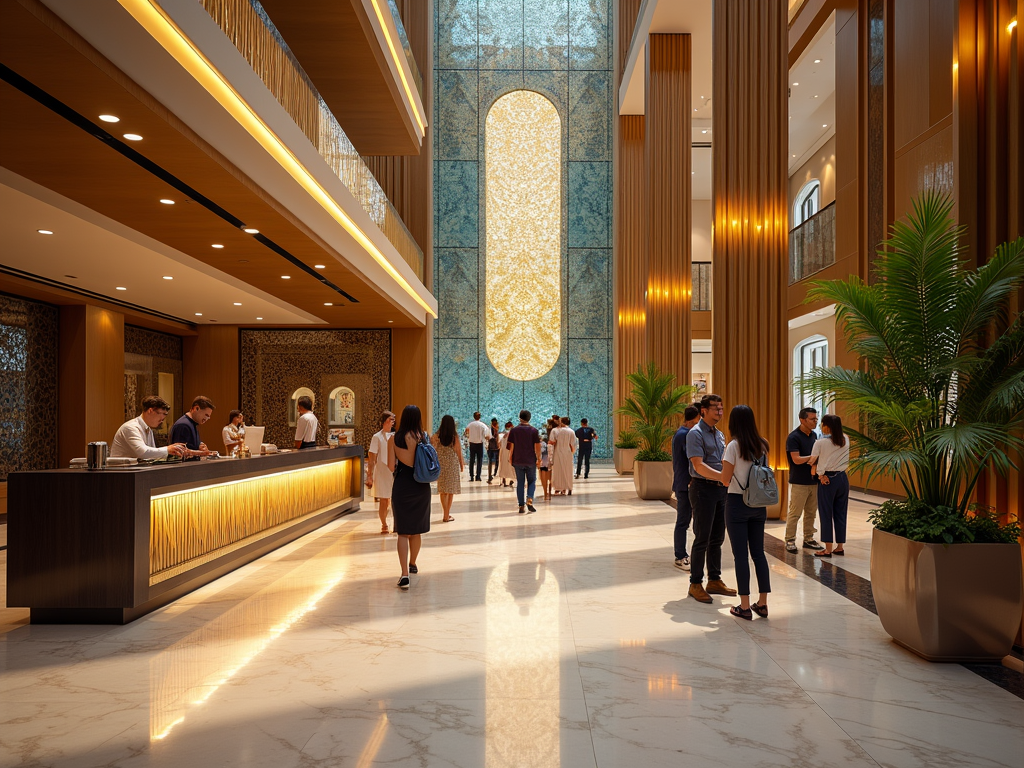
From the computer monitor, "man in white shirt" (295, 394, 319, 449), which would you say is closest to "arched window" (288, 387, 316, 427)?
"man in white shirt" (295, 394, 319, 449)

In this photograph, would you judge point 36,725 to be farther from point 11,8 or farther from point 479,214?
point 479,214

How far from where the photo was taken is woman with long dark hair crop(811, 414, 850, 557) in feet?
27.1

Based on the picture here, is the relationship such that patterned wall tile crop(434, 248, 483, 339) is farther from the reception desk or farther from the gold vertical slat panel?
the reception desk

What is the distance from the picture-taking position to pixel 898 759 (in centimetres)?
334

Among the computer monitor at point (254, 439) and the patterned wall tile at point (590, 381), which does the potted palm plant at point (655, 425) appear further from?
the patterned wall tile at point (590, 381)

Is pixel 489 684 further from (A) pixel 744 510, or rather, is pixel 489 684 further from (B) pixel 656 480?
(B) pixel 656 480

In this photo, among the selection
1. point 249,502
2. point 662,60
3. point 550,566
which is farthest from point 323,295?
point 662,60

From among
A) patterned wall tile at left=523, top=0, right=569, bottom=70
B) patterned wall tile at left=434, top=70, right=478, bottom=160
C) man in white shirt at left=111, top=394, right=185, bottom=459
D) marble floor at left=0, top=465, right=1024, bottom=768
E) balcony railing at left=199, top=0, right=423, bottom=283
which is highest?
patterned wall tile at left=523, top=0, right=569, bottom=70

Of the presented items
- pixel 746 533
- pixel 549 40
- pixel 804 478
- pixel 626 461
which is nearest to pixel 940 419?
pixel 746 533

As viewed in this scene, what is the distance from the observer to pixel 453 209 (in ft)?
80.0

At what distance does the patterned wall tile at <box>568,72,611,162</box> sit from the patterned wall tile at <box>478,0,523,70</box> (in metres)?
2.05

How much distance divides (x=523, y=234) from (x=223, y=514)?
18.3 metres

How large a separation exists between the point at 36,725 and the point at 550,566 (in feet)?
16.0

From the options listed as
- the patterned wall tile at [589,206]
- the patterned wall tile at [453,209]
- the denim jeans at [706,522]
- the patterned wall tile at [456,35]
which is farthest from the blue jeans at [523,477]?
the patterned wall tile at [456,35]
